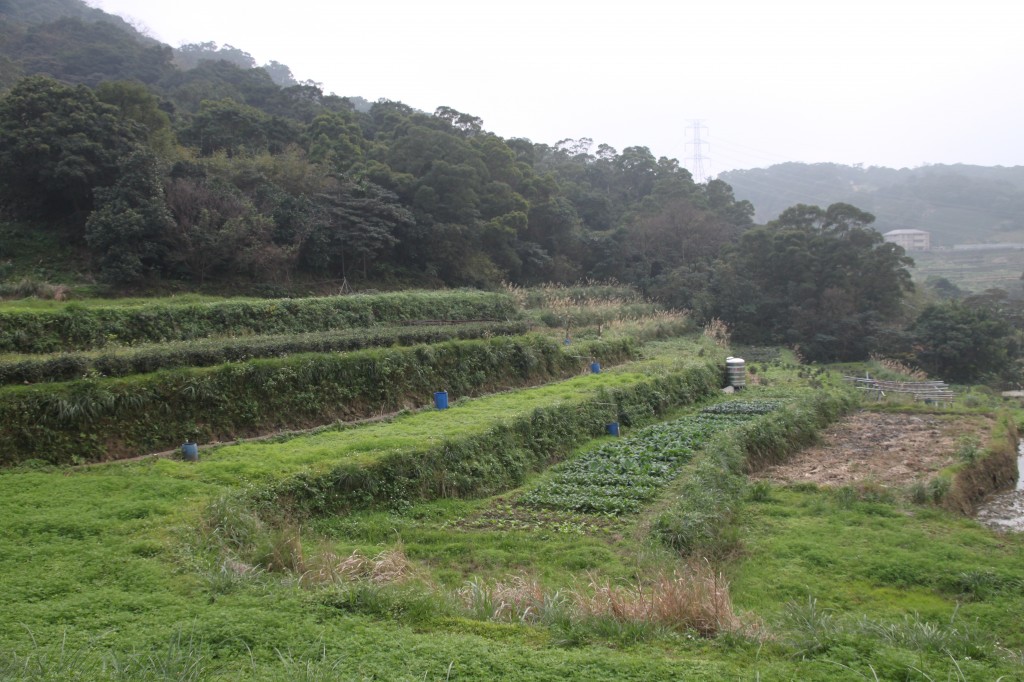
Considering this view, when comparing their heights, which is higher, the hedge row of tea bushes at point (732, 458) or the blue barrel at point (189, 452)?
the blue barrel at point (189, 452)

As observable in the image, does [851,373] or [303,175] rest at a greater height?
[303,175]

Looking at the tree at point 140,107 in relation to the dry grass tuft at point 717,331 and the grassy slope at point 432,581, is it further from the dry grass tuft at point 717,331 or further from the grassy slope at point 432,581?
the dry grass tuft at point 717,331

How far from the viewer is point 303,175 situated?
2589 centimetres

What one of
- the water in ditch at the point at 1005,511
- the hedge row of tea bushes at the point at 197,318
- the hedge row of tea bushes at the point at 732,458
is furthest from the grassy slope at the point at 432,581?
the hedge row of tea bushes at the point at 197,318

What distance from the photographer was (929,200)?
78375 mm

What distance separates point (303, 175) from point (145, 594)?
22.6 m

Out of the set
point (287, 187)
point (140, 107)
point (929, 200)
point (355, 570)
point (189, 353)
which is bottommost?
point (355, 570)

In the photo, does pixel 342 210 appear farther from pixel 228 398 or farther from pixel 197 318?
pixel 228 398

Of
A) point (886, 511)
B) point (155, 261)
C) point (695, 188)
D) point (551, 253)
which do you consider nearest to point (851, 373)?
point (551, 253)

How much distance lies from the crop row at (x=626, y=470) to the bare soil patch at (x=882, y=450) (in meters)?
1.73

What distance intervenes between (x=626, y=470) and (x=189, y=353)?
7.83 metres

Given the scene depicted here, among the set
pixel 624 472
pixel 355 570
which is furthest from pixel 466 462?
pixel 355 570

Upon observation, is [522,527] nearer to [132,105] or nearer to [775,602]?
[775,602]

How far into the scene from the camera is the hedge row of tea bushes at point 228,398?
9156 millimetres
